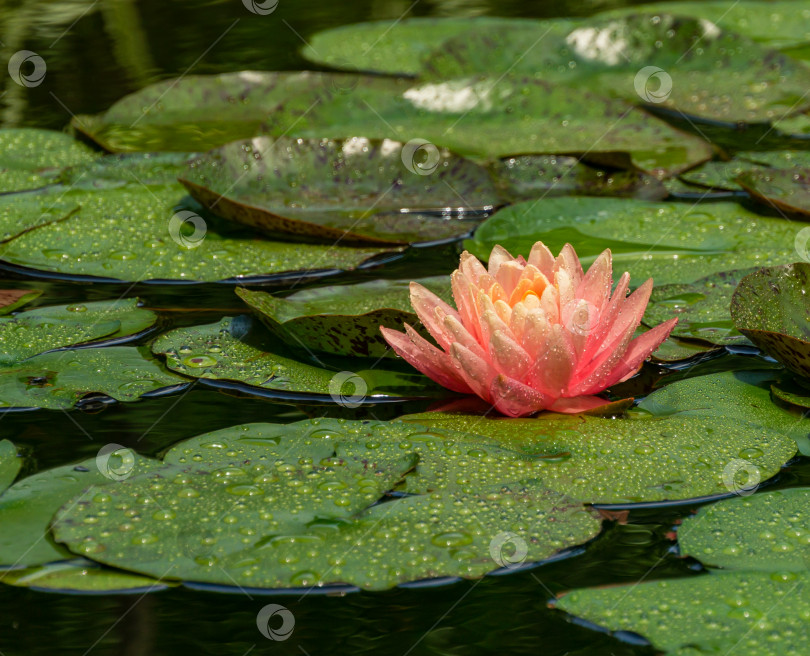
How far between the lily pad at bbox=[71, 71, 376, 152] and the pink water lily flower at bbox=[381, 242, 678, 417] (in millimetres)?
2134

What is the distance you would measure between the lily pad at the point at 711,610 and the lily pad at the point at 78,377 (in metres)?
1.11

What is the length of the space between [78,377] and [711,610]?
1412mm

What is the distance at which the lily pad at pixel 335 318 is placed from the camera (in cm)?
210

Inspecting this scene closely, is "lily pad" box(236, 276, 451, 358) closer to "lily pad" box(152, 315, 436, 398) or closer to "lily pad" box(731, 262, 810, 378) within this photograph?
"lily pad" box(152, 315, 436, 398)

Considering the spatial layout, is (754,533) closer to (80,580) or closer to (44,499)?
(80,580)

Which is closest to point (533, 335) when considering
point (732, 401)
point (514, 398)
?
point (514, 398)

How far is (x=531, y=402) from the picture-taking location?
1896mm

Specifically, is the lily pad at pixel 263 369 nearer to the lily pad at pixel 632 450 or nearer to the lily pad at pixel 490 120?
the lily pad at pixel 632 450

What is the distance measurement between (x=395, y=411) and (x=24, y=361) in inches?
35.0

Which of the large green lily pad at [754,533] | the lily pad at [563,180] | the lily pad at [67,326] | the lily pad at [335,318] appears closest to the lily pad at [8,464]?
the lily pad at [67,326]

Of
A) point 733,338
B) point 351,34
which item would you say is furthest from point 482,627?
point 351,34

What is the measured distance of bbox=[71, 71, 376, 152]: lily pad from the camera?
151 inches

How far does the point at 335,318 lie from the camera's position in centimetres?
211

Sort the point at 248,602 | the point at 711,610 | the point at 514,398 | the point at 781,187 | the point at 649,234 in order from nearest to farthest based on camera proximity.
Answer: the point at 711,610 < the point at 248,602 < the point at 514,398 < the point at 649,234 < the point at 781,187
